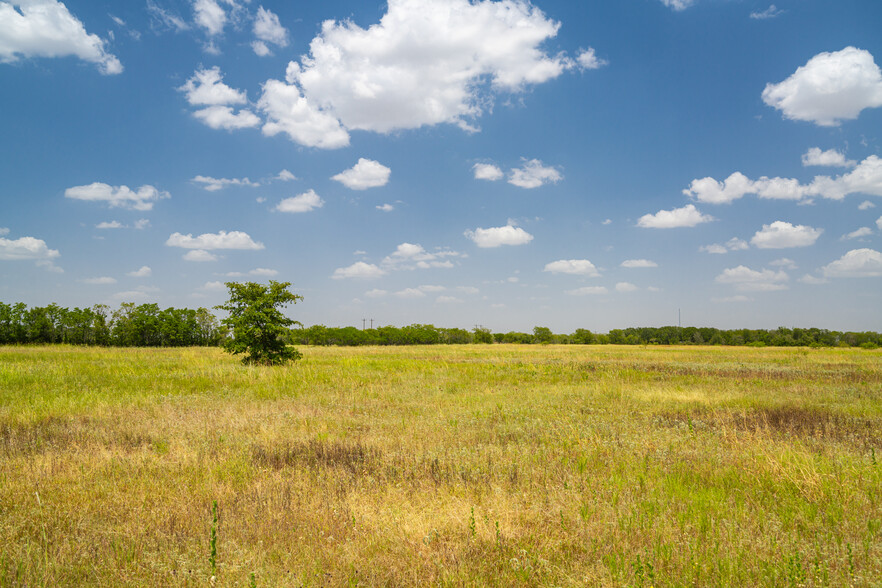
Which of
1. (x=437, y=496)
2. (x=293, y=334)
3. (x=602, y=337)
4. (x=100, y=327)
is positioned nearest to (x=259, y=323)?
(x=293, y=334)

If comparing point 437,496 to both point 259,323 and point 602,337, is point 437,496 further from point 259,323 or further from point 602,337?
point 602,337

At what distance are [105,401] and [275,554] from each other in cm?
1279

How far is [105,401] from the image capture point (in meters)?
14.0

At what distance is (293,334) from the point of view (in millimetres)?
28188

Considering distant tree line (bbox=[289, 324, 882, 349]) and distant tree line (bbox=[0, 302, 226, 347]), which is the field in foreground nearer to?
distant tree line (bbox=[0, 302, 226, 347])

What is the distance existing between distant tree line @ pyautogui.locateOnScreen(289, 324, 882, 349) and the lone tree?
2666 inches

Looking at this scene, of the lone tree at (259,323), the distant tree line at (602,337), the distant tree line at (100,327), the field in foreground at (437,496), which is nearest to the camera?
the field in foreground at (437,496)

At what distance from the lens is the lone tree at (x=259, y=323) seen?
87.7 feet

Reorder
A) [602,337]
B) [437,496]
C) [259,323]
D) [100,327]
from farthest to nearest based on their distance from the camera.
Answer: [602,337]
[100,327]
[259,323]
[437,496]

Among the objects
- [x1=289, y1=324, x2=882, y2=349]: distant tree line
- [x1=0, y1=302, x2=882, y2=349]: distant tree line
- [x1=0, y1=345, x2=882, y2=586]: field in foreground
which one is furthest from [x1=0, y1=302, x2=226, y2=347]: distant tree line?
[x1=0, y1=345, x2=882, y2=586]: field in foreground

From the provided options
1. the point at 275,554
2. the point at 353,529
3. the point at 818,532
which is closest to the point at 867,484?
the point at 818,532

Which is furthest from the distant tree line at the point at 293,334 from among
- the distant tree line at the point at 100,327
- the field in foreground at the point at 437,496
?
the field in foreground at the point at 437,496

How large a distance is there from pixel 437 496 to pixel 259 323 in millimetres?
23440

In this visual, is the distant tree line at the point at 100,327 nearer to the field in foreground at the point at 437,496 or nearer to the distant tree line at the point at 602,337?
the distant tree line at the point at 602,337
